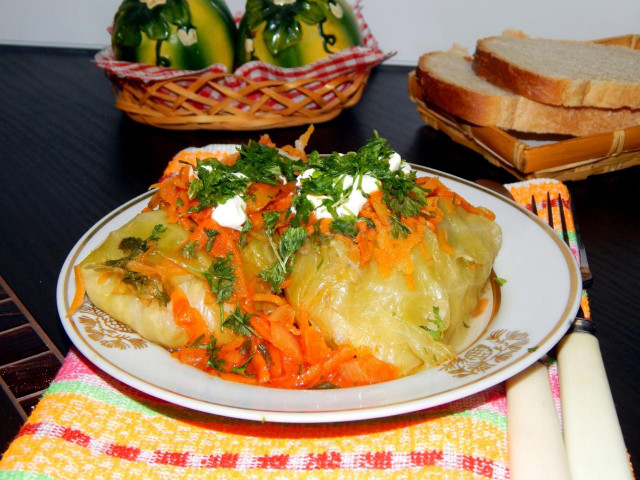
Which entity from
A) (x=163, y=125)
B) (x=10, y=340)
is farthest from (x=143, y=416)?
(x=163, y=125)

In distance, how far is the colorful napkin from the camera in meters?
1.50

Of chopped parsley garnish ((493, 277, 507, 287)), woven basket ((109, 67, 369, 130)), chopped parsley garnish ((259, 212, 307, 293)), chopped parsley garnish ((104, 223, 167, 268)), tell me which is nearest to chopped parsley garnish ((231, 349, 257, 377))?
chopped parsley garnish ((259, 212, 307, 293))

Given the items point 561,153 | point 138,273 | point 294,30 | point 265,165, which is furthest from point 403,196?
point 294,30

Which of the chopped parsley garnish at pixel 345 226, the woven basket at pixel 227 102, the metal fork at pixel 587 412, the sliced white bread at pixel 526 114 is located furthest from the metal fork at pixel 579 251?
the woven basket at pixel 227 102

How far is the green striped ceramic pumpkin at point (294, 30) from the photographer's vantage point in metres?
3.68

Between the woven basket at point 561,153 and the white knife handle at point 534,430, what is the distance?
1.56m

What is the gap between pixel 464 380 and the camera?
4.89 ft

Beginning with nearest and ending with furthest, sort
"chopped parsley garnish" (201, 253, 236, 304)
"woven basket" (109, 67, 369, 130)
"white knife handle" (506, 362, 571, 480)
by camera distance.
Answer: "white knife handle" (506, 362, 571, 480) < "chopped parsley garnish" (201, 253, 236, 304) < "woven basket" (109, 67, 369, 130)

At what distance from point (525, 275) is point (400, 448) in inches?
28.1

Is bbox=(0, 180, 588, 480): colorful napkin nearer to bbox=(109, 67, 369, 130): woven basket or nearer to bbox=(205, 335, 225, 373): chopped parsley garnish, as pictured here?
bbox=(205, 335, 225, 373): chopped parsley garnish

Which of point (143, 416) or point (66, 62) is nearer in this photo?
point (143, 416)

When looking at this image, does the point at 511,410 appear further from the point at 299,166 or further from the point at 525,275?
the point at 299,166

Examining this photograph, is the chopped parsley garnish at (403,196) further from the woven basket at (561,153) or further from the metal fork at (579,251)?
the woven basket at (561,153)

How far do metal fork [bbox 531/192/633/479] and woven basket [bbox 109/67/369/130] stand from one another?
7.60 ft
